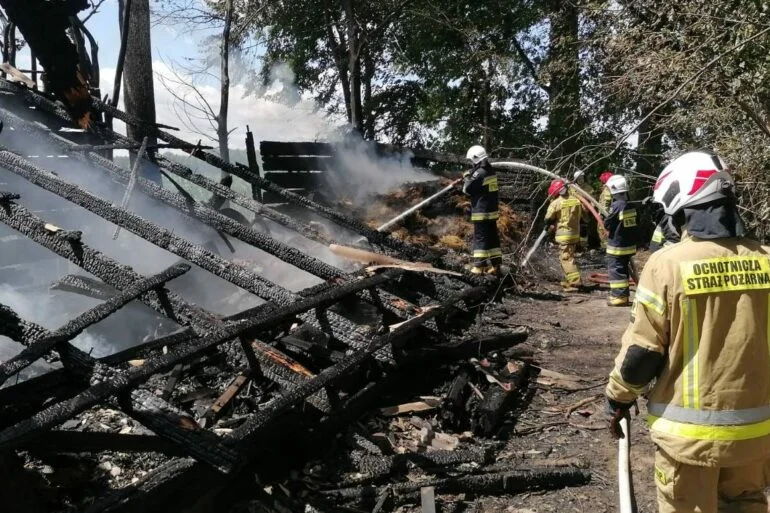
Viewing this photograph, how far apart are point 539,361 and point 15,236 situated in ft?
25.2

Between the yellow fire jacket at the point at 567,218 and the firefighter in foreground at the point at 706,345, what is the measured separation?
7.13 metres

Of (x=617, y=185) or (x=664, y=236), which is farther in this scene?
(x=617, y=185)

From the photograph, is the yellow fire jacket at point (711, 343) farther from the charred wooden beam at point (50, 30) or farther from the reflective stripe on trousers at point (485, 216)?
the reflective stripe on trousers at point (485, 216)

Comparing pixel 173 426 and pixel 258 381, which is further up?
pixel 173 426

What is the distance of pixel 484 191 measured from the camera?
28.1 ft

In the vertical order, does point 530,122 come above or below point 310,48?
below

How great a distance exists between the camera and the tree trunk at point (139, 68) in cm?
1018

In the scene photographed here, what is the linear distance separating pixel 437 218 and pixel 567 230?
251 cm

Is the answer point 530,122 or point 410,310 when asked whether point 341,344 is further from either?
point 530,122

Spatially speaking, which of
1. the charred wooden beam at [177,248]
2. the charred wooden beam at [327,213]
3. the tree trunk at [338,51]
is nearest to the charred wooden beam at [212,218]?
the charred wooden beam at [177,248]

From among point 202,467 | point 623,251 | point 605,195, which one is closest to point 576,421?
point 202,467

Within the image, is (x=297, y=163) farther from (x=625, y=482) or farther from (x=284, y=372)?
(x=625, y=482)

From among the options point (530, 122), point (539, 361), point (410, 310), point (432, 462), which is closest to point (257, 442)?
point (432, 462)

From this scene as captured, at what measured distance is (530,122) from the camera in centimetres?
1739
